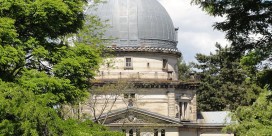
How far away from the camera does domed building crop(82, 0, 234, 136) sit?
62.1 meters

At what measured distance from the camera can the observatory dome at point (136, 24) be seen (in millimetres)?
65062

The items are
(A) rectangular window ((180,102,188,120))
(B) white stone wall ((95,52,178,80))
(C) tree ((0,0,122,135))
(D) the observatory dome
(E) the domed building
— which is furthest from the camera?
(A) rectangular window ((180,102,188,120))

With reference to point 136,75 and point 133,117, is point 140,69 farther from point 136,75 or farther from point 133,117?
point 133,117

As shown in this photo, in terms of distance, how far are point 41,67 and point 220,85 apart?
59.9m

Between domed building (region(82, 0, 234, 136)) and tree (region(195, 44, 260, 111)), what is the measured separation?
1436 cm

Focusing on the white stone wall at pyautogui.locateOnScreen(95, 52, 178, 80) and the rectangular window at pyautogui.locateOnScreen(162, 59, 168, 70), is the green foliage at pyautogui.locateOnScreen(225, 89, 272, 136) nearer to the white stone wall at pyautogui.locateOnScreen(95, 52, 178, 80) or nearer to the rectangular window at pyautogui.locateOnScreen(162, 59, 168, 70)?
the white stone wall at pyautogui.locateOnScreen(95, 52, 178, 80)

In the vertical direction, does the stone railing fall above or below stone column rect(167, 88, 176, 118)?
above

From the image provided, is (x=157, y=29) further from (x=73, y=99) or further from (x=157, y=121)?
→ (x=73, y=99)

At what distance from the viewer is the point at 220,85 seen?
84.2m

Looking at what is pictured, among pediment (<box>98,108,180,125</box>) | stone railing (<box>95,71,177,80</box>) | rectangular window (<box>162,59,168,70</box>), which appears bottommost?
pediment (<box>98,108,180,125</box>)

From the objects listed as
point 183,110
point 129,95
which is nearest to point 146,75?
point 129,95

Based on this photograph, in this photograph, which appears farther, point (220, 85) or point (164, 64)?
point (220, 85)

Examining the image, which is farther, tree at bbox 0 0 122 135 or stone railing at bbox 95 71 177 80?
stone railing at bbox 95 71 177 80

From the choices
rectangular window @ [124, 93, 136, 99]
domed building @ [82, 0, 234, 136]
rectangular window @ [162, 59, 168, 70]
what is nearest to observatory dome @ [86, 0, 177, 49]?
domed building @ [82, 0, 234, 136]
